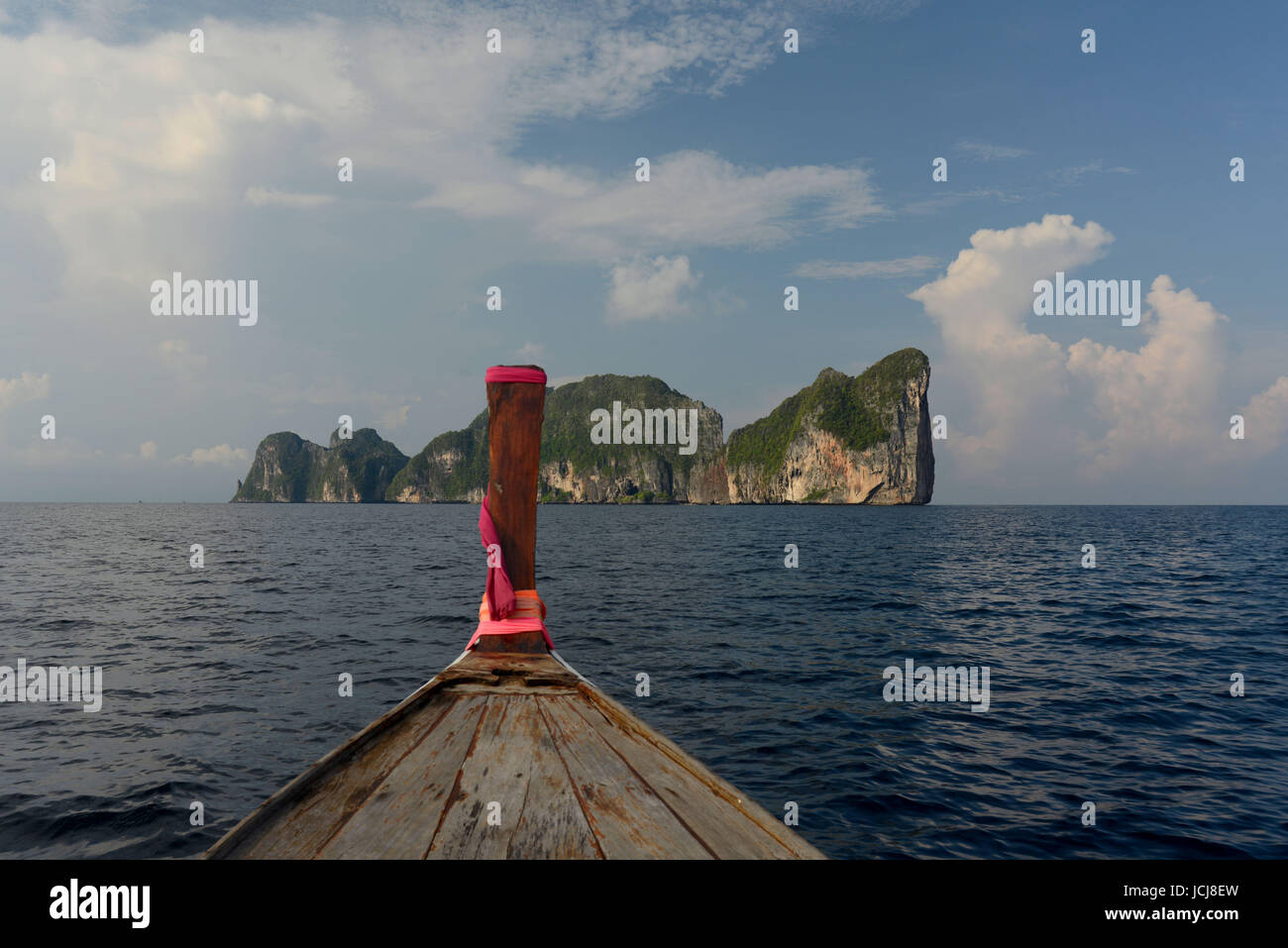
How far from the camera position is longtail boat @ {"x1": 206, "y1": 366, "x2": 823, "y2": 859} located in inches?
104

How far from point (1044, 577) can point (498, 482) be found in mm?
34184

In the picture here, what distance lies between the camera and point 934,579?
30766mm

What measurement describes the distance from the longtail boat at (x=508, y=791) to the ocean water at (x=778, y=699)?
4.05 metres

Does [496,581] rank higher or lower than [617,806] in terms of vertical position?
higher

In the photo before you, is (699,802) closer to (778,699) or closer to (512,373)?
(512,373)

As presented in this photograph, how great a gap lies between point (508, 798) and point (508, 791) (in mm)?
66

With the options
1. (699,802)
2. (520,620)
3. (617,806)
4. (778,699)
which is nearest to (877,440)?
(778,699)

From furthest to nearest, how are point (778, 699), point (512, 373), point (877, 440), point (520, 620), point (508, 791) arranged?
point (877, 440) < point (778, 699) < point (520, 620) < point (512, 373) < point (508, 791)

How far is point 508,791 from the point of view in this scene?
311 centimetres

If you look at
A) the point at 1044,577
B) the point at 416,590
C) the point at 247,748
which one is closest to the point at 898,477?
the point at 1044,577

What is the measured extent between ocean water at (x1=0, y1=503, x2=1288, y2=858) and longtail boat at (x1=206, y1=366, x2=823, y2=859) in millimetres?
A: 4050

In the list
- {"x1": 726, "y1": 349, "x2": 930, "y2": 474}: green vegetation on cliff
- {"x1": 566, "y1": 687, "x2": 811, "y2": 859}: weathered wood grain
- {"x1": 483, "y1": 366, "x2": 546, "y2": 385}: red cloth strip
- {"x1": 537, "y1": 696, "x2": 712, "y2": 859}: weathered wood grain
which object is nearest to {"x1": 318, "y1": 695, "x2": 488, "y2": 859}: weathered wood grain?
{"x1": 537, "y1": 696, "x2": 712, "y2": 859}: weathered wood grain

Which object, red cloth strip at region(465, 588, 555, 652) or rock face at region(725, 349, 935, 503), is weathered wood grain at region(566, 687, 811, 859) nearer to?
red cloth strip at region(465, 588, 555, 652)
